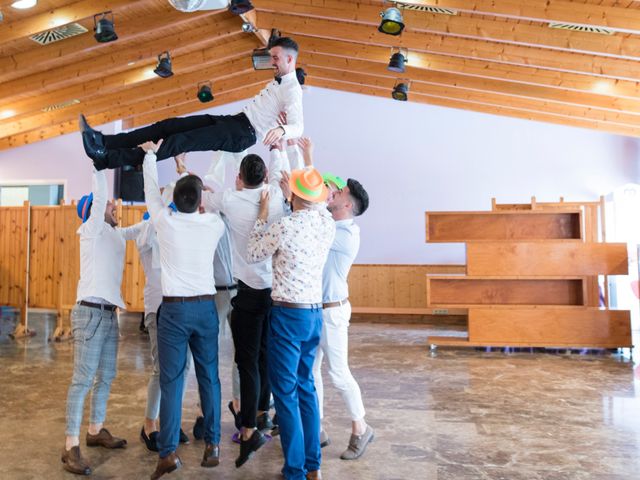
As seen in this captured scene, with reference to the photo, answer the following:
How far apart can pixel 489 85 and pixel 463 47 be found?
4.56ft

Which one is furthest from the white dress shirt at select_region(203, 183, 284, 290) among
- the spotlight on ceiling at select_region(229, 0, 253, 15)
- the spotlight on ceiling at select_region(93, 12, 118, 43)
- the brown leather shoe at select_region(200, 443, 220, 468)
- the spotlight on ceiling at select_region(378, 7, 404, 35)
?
the spotlight on ceiling at select_region(93, 12, 118, 43)

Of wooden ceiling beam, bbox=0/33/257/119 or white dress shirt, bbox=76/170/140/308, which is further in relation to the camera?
wooden ceiling beam, bbox=0/33/257/119

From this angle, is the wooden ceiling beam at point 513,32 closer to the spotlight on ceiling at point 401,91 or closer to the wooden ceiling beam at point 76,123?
the spotlight on ceiling at point 401,91

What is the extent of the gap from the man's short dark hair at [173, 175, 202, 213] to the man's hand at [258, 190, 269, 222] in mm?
328

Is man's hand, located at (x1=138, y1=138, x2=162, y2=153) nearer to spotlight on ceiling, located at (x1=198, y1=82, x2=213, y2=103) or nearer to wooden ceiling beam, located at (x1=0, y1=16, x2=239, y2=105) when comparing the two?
wooden ceiling beam, located at (x1=0, y1=16, x2=239, y2=105)

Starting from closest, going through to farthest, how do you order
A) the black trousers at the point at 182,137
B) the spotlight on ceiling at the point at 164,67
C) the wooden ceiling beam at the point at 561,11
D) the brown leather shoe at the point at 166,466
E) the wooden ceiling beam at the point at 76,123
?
the brown leather shoe at the point at 166,466, the black trousers at the point at 182,137, the wooden ceiling beam at the point at 561,11, the spotlight on ceiling at the point at 164,67, the wooden ceiling beam at the point at 76,123

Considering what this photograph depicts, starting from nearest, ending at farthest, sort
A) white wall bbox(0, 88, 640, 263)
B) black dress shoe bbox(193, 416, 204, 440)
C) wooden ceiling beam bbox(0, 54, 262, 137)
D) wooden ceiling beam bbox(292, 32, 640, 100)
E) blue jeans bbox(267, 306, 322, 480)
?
blue jeans bbox(267, 306, 322, 480) < black dress shoe bbox(193, 416, 204, 440) < wooden ceiling beam bbox(292, 32, 640, 100) < wooden ceiling beam bbox(0, 54, 262, 137) < white wall bbox(0, 88, 640, 263)

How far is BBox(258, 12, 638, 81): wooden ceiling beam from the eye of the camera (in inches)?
276

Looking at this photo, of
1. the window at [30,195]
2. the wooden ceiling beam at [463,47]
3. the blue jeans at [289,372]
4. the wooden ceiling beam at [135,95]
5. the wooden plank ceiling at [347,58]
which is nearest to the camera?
the blue jeans at [289,372]

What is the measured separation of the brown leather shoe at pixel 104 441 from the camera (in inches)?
129

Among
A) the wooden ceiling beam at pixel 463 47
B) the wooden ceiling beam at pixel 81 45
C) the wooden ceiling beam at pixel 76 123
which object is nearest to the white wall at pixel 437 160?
the wooden ceiling beam at pixel 76 123

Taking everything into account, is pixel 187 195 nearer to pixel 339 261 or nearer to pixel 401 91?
pixel 339 261

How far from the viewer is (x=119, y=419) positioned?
3.85 m

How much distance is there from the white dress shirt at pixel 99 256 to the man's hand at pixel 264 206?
910 millimetres
